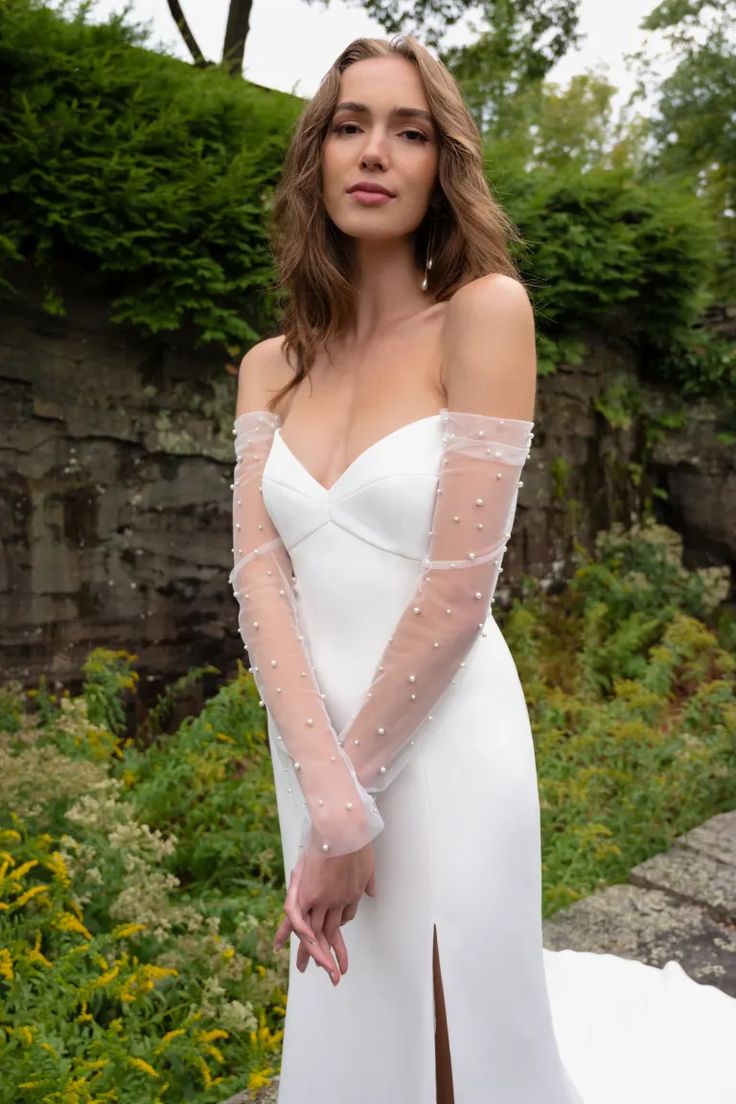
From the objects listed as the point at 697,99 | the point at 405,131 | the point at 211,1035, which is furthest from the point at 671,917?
the point at 697,99

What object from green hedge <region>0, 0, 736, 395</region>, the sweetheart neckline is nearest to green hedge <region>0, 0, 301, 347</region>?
green hedge <region>0, 0, 736, 395</region>

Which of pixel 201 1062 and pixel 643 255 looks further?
pixel 643 255

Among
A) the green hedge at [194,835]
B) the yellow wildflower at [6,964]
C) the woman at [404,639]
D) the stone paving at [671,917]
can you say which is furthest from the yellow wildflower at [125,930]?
the stone paving at [671,917]

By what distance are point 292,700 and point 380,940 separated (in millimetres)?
464

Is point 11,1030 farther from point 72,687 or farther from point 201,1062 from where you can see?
point 72,687

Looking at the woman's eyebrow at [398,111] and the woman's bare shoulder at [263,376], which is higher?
the woman's eyebrow at [398,111]

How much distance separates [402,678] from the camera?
5.22 ft

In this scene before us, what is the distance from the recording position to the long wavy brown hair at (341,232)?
1.76 metres

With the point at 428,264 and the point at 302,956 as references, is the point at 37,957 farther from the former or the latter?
the point at 428,264

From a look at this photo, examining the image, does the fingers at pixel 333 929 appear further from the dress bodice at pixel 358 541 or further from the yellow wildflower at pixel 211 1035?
the yellow wildflower at pixel 211 1035

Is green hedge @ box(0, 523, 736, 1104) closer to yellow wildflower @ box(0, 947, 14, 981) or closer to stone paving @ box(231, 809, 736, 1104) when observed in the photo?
yellow wildflower @ box(0, 947, 14, 981)

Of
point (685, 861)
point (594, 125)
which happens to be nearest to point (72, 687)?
point (685, 861)

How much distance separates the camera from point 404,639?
1.60 m

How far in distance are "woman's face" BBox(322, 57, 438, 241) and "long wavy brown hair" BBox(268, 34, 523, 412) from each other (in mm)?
26
